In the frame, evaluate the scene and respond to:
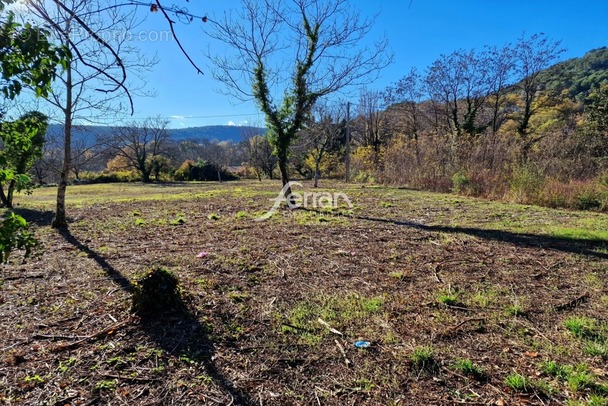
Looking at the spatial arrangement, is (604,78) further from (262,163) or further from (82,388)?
(82,388)

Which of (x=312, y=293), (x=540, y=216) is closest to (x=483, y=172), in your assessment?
(x=540, y=216)

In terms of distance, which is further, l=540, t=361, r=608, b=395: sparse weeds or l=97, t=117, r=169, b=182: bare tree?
l=97, t=117, r=169, b=182: bare tree

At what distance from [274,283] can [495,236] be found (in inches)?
157

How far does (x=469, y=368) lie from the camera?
6.38 feet

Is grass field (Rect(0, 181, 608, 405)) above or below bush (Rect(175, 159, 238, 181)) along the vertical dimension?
below

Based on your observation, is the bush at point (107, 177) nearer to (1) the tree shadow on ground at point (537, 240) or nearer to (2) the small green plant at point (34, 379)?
(1) the tree shadow on ground at point (537, 240)

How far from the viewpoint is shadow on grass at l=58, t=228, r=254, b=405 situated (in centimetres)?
184

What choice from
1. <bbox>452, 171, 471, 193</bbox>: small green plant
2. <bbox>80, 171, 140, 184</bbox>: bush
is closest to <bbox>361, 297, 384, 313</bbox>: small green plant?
<bbox>452, 171, 471, 193</bbox>: small green plant

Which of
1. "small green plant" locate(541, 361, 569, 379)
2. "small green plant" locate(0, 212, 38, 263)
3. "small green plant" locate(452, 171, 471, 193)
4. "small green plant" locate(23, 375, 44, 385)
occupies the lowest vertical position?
"small green plant" locate(23, 375, 44, 385)

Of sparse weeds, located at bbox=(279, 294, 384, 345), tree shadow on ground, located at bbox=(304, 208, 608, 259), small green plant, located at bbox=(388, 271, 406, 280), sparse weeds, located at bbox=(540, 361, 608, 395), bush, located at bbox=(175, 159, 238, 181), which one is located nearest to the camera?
sparse weeds, located at bbox=(540, 361, 608, 395)

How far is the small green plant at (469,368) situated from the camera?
1899mm

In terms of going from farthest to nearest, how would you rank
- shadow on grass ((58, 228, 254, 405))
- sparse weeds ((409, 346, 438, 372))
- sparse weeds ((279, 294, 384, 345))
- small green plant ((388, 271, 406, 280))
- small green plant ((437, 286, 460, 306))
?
small green plant ((388, 271, 406, 280)) < small green plant ((437, 286, 460, 306)) < sparse weeds ((279, 294, 384, 345)) < sparse weeds ((409, 346, 438, 372)) < shadow on grass ((58, 228, 254, 405))

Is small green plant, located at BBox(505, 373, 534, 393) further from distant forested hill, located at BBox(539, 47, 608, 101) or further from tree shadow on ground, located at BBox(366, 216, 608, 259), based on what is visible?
distant forested hill, located at BBox(539, 47, 608, 101)

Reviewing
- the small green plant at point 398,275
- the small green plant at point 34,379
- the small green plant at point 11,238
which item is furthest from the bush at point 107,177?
the small green plant at point 11,238
